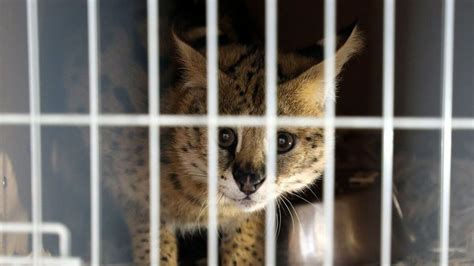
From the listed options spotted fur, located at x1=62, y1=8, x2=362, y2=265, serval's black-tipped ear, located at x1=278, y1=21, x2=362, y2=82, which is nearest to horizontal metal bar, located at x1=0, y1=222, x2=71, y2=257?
spotted fur, located at x1=62, y1=8, x2=362, y2=265

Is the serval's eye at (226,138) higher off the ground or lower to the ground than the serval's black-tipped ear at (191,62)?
lower

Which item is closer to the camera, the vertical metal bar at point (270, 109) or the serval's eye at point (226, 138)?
the vertical metal bar at point (270, 109)

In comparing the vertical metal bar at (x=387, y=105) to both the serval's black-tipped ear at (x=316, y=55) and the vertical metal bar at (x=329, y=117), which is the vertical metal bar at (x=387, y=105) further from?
the serval's black-tipped ear at (x=316, y=55)

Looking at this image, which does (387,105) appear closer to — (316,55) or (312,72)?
(312,72)

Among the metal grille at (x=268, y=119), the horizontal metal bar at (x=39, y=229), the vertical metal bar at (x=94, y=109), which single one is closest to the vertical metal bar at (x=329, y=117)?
the metal grille at (x=268, y=119)

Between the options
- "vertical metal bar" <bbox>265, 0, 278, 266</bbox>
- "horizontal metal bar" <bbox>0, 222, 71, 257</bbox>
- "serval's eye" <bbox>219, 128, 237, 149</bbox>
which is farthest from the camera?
"serval's eye" <bbox>219, 128, 237, 149</bbox>

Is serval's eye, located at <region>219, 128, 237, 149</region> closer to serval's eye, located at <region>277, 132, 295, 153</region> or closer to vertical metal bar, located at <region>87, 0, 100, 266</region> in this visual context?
serval's eye, located at <region>277, 132, 295, 153</region>

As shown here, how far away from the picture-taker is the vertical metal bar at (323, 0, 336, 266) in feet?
2.85

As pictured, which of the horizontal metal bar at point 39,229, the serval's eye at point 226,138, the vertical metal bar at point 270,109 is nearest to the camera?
the vertical metal bar at point 270,109

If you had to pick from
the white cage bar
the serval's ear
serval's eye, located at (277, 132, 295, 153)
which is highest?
the serval's ear

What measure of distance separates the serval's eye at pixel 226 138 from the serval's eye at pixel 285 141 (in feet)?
0.39

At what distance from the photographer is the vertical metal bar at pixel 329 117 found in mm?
868

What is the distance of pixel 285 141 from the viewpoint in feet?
4.26

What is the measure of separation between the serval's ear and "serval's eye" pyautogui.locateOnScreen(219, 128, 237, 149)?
139 millimetres
